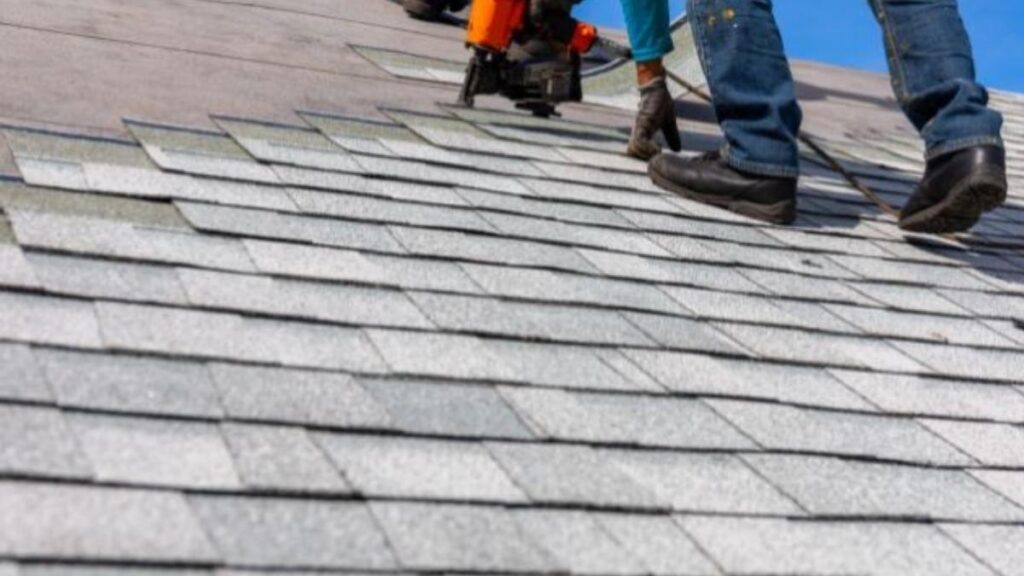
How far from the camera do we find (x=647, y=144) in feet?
13.2

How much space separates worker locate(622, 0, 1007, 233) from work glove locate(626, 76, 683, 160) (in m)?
0.38

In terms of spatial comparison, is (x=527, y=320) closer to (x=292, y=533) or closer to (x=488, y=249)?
(x=488, y=249)

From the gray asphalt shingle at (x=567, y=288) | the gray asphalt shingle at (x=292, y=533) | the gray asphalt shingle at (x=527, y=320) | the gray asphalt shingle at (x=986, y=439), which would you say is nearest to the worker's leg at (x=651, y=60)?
the gray asphalt shingle at (x=567, y=288)

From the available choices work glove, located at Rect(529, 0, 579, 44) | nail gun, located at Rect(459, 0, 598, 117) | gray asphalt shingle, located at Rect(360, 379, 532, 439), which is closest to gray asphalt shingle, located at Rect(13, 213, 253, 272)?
gray asphalt shingle, located at Rect(360, 379, 532, 439)

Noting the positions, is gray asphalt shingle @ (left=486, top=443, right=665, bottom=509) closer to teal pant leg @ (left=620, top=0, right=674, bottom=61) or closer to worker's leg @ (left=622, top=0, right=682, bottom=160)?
worker's leg @ (left=622, top=0, right=682, bottom=160)

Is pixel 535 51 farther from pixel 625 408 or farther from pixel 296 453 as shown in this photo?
pixel 296 453

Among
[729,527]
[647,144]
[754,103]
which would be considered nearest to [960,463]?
[729,527]

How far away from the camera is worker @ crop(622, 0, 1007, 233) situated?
11.6 ft

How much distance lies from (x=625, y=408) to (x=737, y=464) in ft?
0.62

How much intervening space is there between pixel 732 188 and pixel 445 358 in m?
1.59

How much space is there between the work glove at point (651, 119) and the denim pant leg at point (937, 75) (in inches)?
26.7

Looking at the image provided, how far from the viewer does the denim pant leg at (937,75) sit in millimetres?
3486

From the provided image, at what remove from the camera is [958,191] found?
3441 millimetres

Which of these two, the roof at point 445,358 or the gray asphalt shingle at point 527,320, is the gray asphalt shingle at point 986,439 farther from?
the gray asphalt shingle at point 527,320
